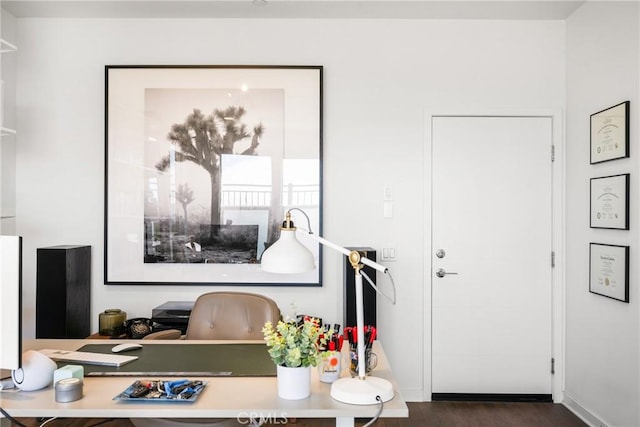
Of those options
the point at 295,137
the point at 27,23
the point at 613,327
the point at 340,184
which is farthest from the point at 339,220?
the point at 27,23

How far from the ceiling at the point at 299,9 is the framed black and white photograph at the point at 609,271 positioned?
1.61 m

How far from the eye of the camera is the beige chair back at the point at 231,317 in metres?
2.54

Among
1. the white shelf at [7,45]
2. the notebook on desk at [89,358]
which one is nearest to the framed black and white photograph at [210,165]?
the white shelf at [7,45]

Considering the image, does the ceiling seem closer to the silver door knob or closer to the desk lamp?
the silver door knob

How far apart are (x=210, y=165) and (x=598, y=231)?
2566 millimetres

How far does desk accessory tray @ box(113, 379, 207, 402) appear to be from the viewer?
1581 mm

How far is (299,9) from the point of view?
3.27 metres

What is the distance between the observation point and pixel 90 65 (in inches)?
136

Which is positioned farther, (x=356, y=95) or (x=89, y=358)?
(x=356, y=95)

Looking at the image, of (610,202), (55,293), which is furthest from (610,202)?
(55,293)

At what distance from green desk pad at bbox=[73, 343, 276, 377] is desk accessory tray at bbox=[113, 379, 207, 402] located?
12 centimetres

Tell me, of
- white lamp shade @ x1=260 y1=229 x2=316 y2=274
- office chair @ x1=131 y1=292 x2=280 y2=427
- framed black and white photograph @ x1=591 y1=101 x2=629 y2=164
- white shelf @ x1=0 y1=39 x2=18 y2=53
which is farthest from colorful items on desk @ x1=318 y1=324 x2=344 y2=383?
white shelf @ x1=0 y1=39 x2=18 y2=53

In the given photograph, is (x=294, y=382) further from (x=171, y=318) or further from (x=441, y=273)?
(x=441, y=273)

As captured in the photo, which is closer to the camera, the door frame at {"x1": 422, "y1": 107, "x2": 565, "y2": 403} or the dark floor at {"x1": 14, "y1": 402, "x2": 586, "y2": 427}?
the dark floor at {"x1": 14, "y1": 402, "x2": 586, "y2": 427}
